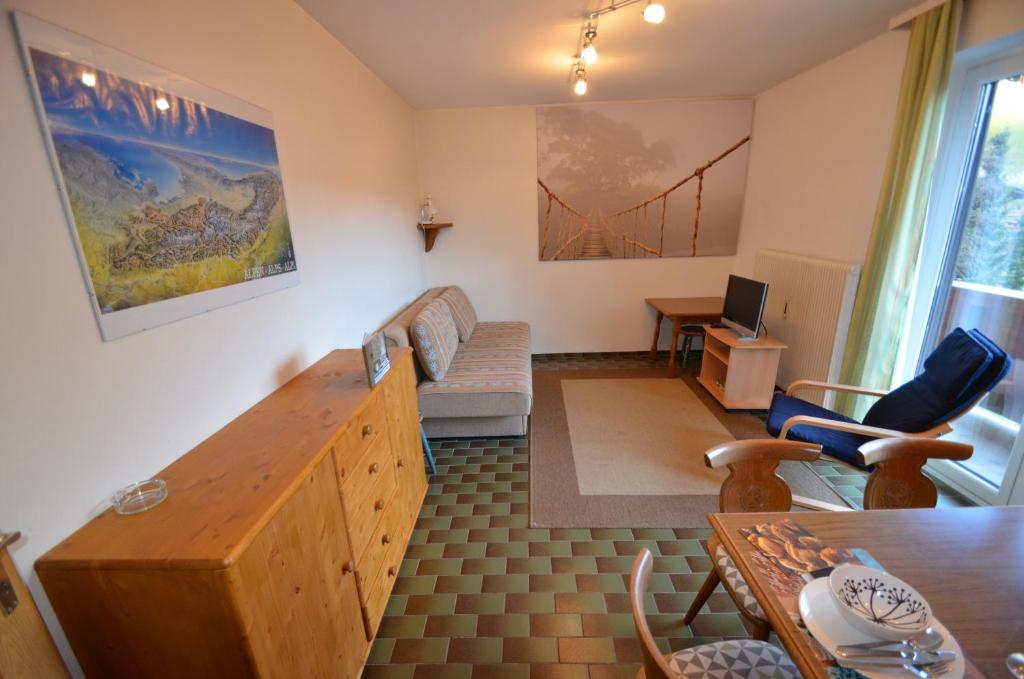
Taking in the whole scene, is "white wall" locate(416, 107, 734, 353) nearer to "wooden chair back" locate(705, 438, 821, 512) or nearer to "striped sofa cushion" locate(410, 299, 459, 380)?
"striped sofa cushion" locate(410, 299, 459, 380)

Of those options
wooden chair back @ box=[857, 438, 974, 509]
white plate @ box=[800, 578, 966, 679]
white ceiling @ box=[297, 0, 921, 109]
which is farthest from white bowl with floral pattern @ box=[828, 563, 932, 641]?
white ceiling @ box=[297, 0, 921, 109]

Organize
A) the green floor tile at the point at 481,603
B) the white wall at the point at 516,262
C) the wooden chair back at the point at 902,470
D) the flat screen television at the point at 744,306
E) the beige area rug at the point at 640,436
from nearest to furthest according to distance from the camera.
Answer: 1. the wooden chair back at the point at 902,470
2. the green floor tile at the point at 481,603
3. the beige area rug at the point at 640,436
4. the flat screen television at the point at 744,306
5. the white wall at the point at 516,262

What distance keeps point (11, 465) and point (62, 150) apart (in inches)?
27.4

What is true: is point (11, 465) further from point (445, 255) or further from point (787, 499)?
point (445, 255)

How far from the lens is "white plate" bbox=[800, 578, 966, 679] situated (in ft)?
2.52

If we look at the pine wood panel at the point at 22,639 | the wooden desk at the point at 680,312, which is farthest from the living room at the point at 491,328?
the wooden desk at the point at 680,312

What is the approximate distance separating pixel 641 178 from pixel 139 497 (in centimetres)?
428

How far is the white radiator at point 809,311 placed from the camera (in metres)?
2.90

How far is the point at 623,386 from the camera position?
3908 millimetres

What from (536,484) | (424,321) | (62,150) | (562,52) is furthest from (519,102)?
(62,150)

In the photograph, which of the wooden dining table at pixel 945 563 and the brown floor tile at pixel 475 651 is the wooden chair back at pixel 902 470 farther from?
the brown floor tile at pixel 475 651

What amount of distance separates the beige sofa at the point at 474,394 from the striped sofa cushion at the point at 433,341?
0.07 metres

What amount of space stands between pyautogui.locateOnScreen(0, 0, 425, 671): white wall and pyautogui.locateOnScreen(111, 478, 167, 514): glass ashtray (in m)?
0.05

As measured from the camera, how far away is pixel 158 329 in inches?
47.3
